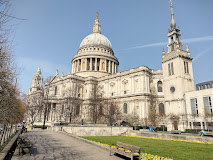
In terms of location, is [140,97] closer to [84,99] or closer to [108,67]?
[84,99]

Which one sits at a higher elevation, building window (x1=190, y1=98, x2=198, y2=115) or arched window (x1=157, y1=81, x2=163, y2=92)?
arched window (x1=157, y1=81, x2=163, y2=92)

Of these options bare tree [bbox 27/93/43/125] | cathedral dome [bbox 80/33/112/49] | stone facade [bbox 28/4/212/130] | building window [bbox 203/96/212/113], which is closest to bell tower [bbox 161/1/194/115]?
stone facade [bbox 28/4/212/130]

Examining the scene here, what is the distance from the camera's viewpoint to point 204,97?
35.3 metres

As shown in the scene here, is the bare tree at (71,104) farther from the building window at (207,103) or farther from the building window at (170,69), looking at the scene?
the building window at (207,103)

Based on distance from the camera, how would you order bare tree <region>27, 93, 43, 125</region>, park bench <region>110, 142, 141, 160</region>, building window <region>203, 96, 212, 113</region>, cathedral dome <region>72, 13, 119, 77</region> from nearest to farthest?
1. park bench <region>110, 142, 141, 160</region>
2. building window <region>203, 96, 212, 113</region>
3. bare tree <region>27, 93, 43, 125</region>
4. cathedral dome <region>72, 13, 119, 77</region>

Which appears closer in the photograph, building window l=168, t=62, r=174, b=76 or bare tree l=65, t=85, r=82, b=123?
bare tree l=65, t=85, r=82, b=123

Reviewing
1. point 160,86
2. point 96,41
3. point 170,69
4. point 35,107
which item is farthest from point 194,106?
point 96,41

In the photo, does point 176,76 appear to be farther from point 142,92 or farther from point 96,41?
point 96,41

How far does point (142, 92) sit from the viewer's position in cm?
4628

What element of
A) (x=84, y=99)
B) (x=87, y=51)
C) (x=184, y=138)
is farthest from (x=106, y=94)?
(x=184, y=138)

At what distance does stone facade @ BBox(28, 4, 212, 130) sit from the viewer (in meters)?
40.2

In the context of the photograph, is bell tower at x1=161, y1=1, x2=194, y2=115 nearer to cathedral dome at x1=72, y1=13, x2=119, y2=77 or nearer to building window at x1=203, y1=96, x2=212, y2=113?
building window at x1=203, y1=96, x2=212, y2=113

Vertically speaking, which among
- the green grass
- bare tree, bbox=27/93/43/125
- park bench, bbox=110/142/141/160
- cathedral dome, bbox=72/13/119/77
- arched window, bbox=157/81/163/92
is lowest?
the green grass

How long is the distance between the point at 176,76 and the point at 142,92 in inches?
388
